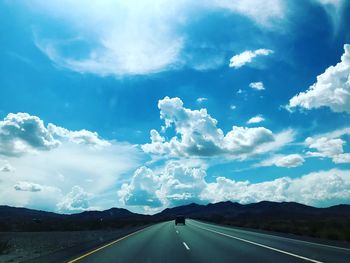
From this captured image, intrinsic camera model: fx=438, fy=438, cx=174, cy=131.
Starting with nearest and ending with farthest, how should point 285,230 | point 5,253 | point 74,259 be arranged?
point 74,259, point 5,253, point 285,230

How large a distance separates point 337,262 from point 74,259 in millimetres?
8918

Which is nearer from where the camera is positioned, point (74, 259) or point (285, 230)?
point (74, 259)

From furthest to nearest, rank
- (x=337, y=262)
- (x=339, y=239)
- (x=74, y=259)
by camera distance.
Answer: (x=339, y=239) → (x=74, y=259) → (x=337, y=262)

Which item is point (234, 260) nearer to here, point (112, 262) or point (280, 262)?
point (280, 262)

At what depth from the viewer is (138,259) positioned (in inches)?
611

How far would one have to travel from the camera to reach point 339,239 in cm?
2666

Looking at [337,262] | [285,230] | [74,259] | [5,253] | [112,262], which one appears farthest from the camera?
[285,230]

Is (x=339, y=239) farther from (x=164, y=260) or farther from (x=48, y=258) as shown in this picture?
(x=48, y=258)

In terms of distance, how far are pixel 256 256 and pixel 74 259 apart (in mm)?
6584

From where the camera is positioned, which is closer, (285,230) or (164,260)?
(164,260)

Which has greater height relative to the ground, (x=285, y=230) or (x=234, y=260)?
(x=285, y=230)

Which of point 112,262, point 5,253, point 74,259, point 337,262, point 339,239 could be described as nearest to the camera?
point 337,262

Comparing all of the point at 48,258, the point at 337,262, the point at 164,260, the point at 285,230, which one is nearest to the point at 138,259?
the point at 164,260

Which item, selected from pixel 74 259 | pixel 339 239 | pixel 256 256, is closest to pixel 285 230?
pixel 339 239
